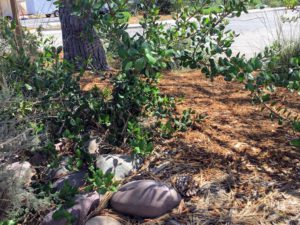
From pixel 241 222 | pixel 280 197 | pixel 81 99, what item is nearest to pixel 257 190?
pixel 280 197

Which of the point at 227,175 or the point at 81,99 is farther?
the point at 81,99

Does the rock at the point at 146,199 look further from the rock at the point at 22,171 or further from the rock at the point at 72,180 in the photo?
the rock at the point at 22,171

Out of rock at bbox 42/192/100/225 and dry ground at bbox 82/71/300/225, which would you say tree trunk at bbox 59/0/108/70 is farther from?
rock at bbox 42/192/100/225

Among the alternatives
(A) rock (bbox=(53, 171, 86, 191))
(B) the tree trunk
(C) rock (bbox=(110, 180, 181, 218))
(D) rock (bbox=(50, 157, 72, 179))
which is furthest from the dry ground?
(B) the tree trunk

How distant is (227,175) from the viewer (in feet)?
8.97

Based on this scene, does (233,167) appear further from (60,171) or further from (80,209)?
(60,171)

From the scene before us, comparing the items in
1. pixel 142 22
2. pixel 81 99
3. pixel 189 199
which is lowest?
pixel 189 199

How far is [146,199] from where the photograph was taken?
2.47 meters

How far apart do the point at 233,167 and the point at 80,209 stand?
1.05 m

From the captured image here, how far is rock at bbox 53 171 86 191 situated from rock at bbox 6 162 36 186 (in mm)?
182

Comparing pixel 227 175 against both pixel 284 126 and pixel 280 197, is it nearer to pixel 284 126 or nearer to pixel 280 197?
pixel 280 197

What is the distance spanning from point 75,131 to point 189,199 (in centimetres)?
102

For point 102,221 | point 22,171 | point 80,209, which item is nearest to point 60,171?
point 22,171

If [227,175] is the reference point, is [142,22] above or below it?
above
